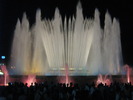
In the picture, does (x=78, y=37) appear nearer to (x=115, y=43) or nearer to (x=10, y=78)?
(x=115, y=43)

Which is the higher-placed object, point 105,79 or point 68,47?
point 68,47

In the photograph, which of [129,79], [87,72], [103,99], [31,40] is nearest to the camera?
[103,99]

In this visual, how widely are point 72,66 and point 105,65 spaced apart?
3942 mm

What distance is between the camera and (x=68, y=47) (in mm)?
33219

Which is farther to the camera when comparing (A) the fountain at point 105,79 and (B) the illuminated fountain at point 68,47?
(B) the illuminated fountain at point 68,47

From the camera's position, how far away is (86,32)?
33719mm

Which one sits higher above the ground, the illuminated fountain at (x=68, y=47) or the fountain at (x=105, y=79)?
the illuminated fountain at (x=68, y=47)

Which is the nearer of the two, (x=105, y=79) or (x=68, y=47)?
(x=105, y=79)

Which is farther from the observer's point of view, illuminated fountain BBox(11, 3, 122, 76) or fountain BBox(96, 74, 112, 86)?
illuminated fountain BBox(11, 3, 122, 76)

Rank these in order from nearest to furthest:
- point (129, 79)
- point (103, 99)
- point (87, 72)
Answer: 1. point (103, 99)
2. point (129, 79)
3. point (87, 72)

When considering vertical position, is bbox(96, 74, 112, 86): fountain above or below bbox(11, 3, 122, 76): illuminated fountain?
below

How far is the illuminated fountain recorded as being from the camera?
33.0 metres

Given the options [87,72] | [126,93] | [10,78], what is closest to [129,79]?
[87,72]

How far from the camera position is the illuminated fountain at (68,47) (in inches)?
1299
